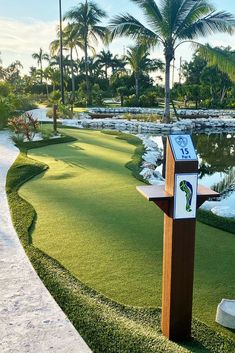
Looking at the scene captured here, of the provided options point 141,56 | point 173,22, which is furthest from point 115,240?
point 141,56

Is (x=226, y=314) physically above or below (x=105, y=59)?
below

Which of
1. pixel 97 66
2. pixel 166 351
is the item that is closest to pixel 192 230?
pixel 166 351

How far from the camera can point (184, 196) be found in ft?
8.64

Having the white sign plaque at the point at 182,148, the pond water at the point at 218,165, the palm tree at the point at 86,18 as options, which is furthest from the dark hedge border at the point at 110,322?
the palm tree at the point at 86,18

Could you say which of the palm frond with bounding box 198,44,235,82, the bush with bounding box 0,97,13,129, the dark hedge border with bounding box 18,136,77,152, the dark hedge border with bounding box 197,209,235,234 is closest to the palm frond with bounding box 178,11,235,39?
the palm frond with bounding box 198,44,235,82

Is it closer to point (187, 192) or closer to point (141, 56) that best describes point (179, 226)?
point (187, 192)

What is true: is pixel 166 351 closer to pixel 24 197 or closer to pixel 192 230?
pixel 192 230

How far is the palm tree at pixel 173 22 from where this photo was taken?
16297 mm

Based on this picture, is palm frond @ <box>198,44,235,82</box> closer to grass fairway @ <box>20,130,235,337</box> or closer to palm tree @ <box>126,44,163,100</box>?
grass fairway @ <box>20,130,235,337</box>

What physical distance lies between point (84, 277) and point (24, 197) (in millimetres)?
2808

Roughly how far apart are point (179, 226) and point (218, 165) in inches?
332

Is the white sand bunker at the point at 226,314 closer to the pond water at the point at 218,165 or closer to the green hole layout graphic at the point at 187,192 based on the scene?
the green hole layout graphic at the point at 187,192

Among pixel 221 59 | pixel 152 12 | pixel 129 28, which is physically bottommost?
pixel 221 59

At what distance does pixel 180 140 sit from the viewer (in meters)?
2.67
